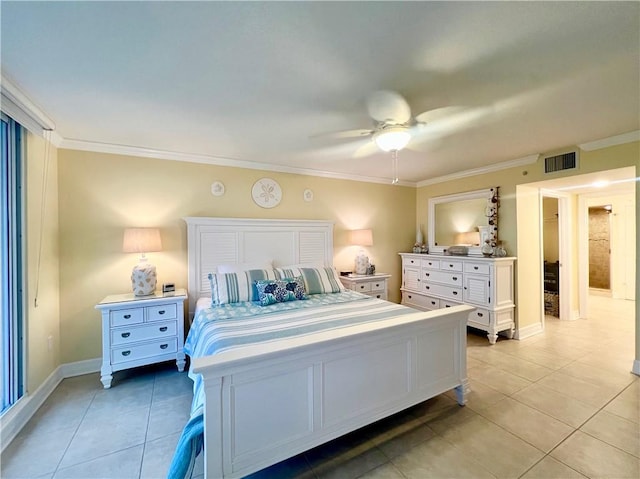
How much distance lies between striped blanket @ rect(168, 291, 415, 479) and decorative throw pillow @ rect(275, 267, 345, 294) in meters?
0.19

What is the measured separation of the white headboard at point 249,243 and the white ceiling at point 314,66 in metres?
1.11

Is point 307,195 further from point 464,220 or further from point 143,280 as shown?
point 464,220

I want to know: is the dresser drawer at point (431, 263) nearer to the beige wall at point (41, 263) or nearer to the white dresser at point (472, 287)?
the white dresser at point (472, 287)

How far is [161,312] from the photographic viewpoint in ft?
9.00

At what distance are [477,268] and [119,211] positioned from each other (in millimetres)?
4436

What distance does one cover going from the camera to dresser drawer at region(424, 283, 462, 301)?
394 cm

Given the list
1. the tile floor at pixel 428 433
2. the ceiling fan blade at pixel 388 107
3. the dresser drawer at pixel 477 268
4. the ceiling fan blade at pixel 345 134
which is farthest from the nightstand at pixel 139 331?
the dresser drawer at pixel 477 268

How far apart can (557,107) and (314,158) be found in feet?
7.72

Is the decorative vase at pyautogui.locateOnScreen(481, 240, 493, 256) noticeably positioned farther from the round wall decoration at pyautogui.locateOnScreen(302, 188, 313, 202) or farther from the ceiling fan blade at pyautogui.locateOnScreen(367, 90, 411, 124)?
the round wall decoration at pyautogui.locateOnScreen(302, 188, 313, 202)

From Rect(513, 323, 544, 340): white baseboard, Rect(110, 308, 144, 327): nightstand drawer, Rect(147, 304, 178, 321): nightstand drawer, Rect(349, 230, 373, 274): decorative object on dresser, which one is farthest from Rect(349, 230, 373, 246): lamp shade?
Rect(110, 308, 144, 327): nightstand drawer

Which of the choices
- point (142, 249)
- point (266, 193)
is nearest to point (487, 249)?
point (266, 193)

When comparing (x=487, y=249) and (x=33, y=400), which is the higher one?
(x=487, y=249)

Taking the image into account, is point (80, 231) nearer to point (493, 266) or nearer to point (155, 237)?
point (155, 237)

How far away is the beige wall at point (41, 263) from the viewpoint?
225cm
